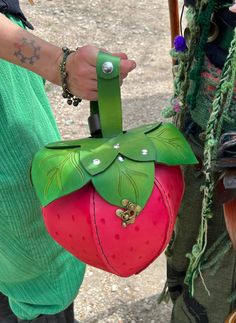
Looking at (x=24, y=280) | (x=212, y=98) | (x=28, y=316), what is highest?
(x=212, y=98)

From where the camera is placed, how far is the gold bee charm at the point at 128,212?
0.77 metres

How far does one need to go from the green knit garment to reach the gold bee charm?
0.38 metres

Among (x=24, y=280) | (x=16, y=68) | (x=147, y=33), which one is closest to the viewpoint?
(x=16, y=68)

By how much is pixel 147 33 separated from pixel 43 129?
193 cm

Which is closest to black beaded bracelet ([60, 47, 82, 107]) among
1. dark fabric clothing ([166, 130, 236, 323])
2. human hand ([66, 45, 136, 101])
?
human hand ([66, 45, 136, 101])

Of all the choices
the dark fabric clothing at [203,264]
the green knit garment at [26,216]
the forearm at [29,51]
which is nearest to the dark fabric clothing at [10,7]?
the green knit garment at [26,216]


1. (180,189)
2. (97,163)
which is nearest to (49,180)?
(97,163)

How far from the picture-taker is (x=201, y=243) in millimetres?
983

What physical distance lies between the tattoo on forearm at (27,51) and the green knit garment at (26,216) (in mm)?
192

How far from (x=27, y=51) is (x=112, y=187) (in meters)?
0.25

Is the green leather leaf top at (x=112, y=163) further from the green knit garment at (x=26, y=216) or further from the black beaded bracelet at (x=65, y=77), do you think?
the green knit garment at (x=26, y=216)

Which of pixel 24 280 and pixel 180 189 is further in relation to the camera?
pixel 24 280

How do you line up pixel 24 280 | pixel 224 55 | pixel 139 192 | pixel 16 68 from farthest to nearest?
pixel 24 280 < pixel 16 68 < pixel 224 55 < pixel 139 192

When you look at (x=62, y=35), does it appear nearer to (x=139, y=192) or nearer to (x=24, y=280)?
(x=24, y=280)
